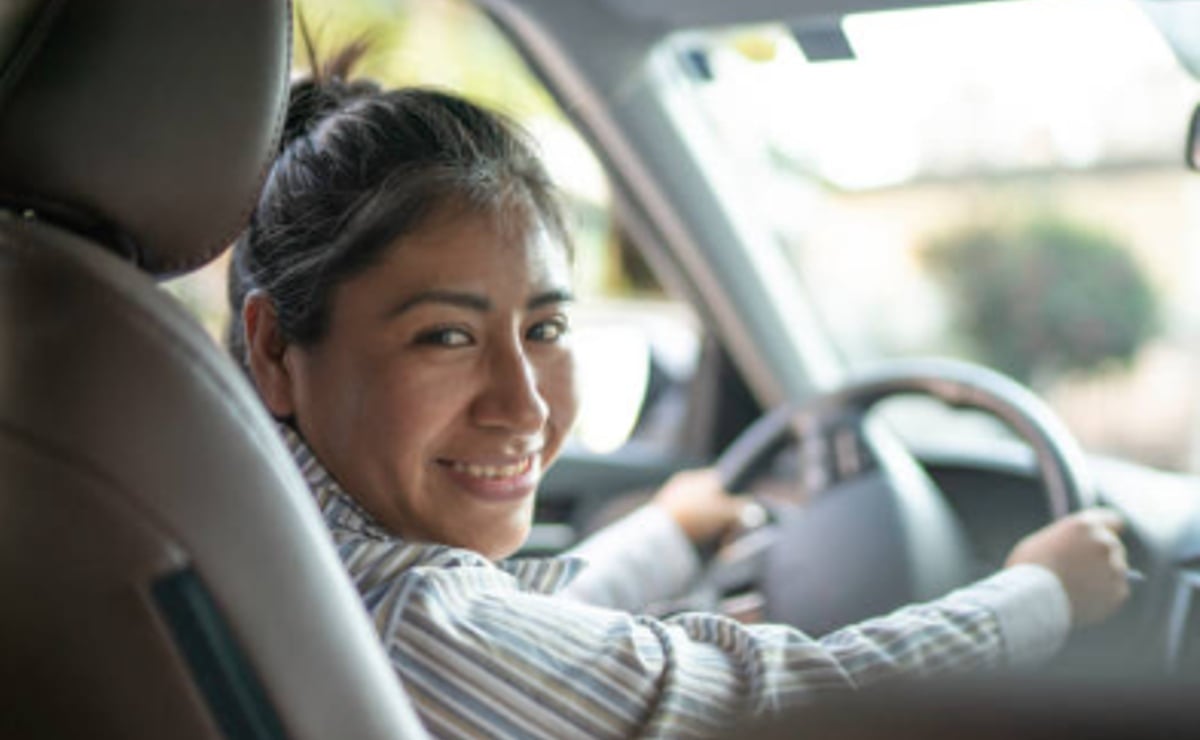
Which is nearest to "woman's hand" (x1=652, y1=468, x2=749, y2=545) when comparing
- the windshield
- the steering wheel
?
the steering wheel

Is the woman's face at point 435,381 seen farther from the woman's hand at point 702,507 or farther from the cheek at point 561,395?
the woman's hand at point 702,507

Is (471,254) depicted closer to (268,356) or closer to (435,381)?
(435,381)

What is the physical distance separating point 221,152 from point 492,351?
0.41 meters

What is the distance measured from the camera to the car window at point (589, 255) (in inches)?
76.7

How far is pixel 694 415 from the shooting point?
2.96 m

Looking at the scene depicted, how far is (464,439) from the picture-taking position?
57.0 inches

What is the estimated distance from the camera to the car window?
1.95 m

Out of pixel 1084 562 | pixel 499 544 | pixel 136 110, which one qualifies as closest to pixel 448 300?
pixel 499 544

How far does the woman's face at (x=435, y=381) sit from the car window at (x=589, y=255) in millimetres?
284

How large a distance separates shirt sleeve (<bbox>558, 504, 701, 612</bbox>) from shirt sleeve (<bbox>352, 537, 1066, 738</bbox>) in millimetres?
683

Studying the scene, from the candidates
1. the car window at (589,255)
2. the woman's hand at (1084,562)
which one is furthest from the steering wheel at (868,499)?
the car window at (589,255)

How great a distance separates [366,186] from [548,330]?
0.23 meters

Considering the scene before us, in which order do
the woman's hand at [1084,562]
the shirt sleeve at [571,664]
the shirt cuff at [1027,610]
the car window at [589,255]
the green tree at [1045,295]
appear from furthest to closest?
the green tree at [1045,295], the car window at [589,255], the woman's hand at [1084,562], the shirt cuff at [1027,610], the shirt sleeve at [571,664]

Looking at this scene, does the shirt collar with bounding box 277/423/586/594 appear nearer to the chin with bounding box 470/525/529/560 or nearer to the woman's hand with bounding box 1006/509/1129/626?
the chin with bounding box 470/525/529/560
